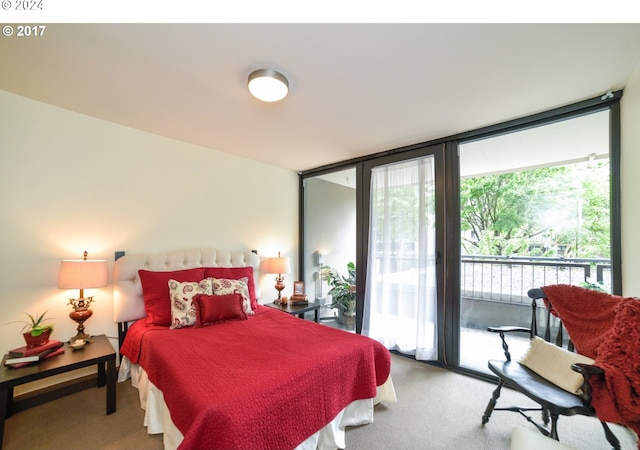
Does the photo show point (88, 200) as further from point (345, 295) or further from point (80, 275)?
point (345, 295)

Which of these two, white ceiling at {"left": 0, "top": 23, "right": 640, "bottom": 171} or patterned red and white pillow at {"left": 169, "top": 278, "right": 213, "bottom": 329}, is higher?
white ceiling at {"left": 0, "top": 23, "right": 640, "bottom": 171}

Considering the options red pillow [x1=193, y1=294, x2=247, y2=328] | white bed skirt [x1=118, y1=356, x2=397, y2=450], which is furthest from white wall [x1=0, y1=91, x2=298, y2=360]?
white bed skirt [x1=118, y1=356, x2=397, y2=450]

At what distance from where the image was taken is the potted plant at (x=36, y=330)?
1902 mm

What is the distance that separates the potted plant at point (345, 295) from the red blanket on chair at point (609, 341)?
248 centimetres

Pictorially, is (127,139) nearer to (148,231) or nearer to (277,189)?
(148,231)

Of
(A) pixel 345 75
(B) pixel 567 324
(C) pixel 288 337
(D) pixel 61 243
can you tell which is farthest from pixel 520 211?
(D) pixel 61 243

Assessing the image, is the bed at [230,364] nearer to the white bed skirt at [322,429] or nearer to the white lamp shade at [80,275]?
the white bed skirt at [322,429]

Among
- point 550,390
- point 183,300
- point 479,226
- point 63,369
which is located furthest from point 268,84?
point 479,226

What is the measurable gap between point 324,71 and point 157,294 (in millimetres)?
2395

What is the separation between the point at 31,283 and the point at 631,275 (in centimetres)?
461

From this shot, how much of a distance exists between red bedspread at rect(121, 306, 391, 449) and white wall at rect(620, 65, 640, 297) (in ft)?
6.09

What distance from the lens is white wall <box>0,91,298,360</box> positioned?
6.79 ft

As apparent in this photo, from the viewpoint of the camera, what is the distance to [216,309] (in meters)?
2.38

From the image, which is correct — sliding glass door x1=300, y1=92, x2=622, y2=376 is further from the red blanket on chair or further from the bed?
the bed
